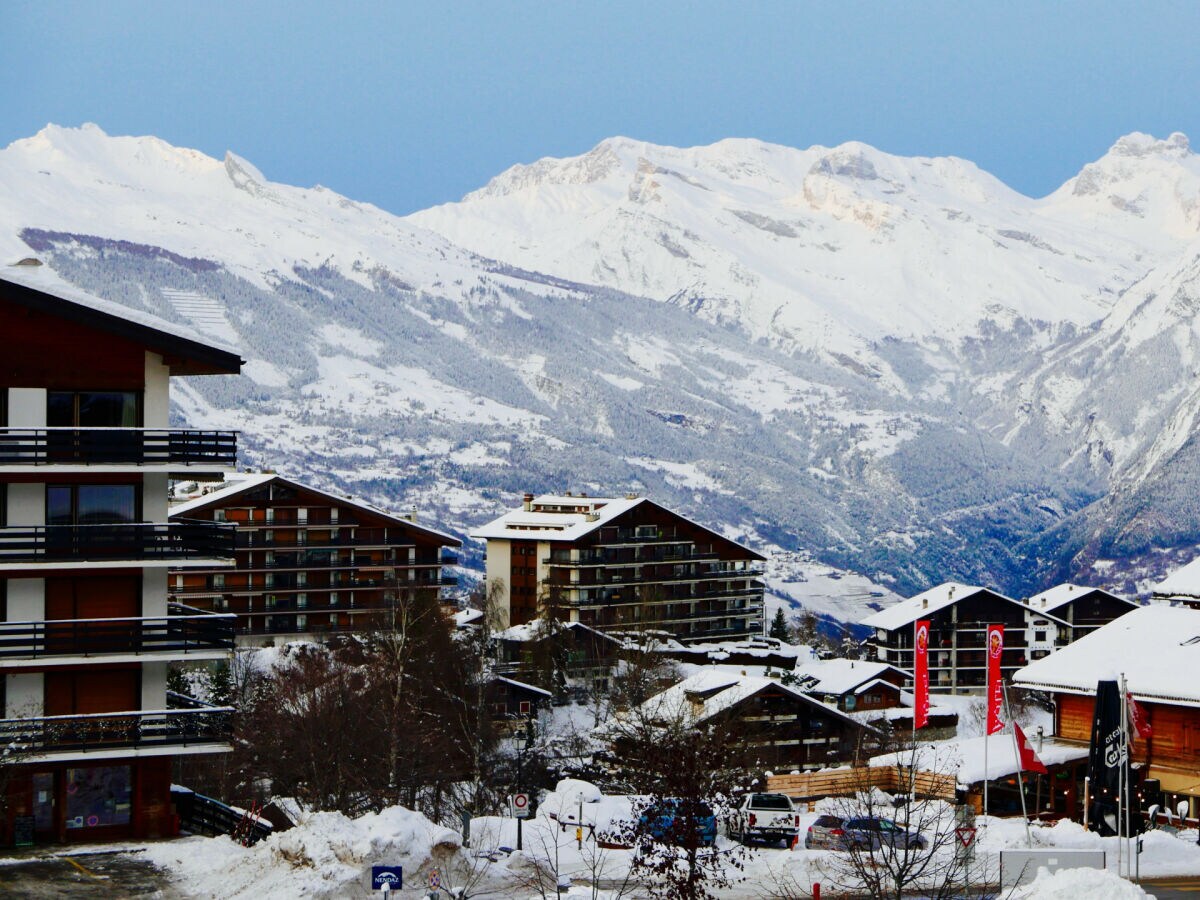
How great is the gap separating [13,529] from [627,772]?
111 ft

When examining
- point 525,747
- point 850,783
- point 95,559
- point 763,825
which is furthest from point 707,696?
point 95,559

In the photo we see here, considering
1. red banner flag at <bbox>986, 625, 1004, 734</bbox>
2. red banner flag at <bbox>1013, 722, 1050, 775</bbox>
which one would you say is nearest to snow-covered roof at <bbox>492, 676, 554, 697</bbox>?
red banner flag at <bbox>986, 625, 1004, 734</bbox>

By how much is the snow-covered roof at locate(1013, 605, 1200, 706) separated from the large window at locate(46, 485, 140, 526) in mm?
32023

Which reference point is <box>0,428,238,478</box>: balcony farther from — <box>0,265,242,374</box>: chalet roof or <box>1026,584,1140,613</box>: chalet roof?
<box>1026,584,1140,613</box>: chalet roof

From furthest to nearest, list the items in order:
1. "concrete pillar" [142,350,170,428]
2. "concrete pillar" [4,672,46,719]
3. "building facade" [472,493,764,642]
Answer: "building facade" [472,493,764,642]
"concrete pillar" [142,350,170,428]
"concrete pillar" [4,672,46,719]

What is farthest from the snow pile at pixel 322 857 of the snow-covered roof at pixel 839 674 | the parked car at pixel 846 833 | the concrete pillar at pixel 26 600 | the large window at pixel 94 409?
the snow-covered roof at pixel 839 674

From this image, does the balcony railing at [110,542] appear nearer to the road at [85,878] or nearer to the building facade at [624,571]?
the road at [85,878]

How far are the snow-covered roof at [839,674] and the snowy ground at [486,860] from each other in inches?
3204

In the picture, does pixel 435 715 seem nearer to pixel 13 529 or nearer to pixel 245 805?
pixel 245 805

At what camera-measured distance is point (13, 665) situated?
42.8 meters

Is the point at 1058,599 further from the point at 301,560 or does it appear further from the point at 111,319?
the point at 111,319

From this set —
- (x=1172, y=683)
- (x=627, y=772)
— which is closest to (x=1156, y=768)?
(x=1172, y=683)

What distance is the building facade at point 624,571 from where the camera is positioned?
6220 inches

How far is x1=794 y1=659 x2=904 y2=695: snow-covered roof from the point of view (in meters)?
131
